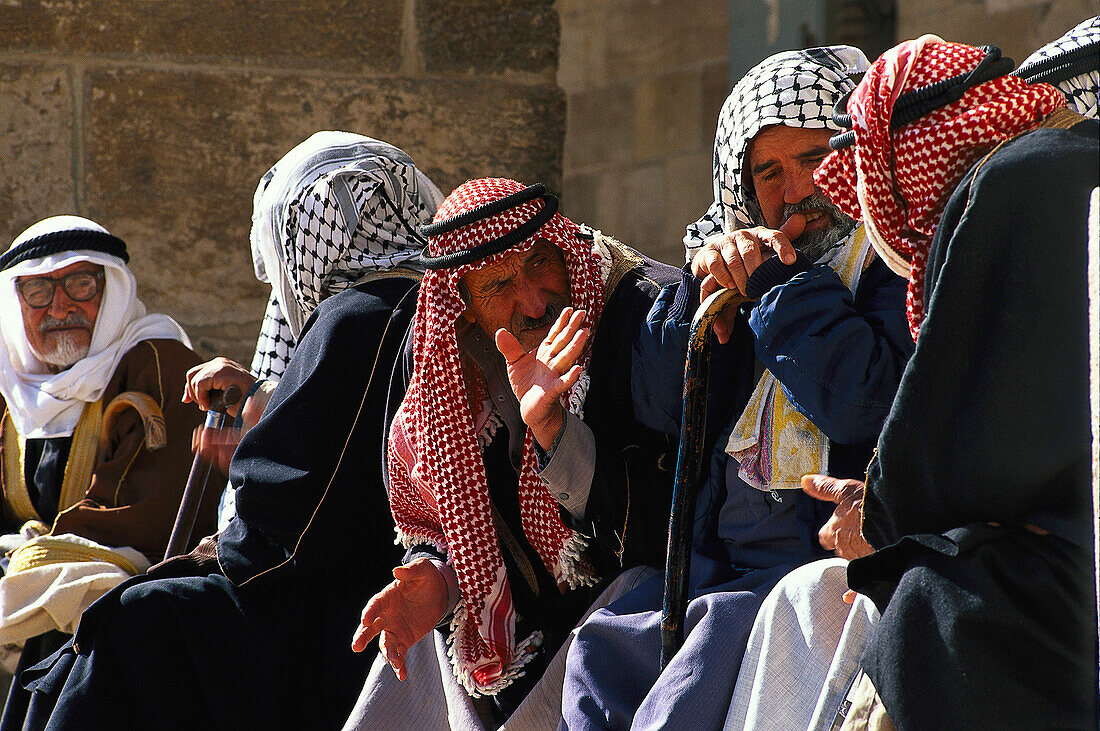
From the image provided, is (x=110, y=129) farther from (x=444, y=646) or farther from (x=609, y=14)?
(x=444, y=646)

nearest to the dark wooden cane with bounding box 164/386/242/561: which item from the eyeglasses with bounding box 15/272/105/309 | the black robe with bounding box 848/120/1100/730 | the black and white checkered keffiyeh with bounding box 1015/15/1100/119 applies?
the eyeglasses with bounding box 15/272/105/309

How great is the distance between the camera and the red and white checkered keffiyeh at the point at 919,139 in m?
2.04

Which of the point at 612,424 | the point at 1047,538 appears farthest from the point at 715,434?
the point at 1047,538

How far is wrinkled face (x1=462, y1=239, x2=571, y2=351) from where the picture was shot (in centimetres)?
315

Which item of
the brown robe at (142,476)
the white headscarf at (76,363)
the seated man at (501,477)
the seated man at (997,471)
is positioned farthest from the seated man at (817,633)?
the white headscarf at (76,363)

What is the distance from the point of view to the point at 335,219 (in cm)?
401

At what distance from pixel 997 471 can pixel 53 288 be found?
157 inches

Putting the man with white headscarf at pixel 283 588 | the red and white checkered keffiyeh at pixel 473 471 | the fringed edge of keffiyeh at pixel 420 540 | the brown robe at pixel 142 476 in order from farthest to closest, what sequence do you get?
the brown robe at pixel 142 476 < the man with white headscarf at pixel 283 588 < the fringed edge of keffiyeh at pixel 420 540 < the red and white checkered keffiyeh at pixel 473 471

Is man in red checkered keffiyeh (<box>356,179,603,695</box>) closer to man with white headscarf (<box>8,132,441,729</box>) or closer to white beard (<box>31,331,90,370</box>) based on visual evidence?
man with white headscarf (<box>8,132,441,729</box>)

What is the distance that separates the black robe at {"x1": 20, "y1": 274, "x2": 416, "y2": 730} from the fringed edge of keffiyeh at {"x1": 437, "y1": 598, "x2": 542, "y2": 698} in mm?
482

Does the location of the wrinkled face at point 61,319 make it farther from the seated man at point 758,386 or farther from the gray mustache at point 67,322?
the seated man at point 758,386

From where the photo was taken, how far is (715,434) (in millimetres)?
2818

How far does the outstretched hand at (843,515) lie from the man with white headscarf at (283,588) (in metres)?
1.51

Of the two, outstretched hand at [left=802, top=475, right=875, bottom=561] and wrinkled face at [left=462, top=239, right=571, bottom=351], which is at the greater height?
wrinkled face at [left=462, top=239, right=571, bottom=351]
